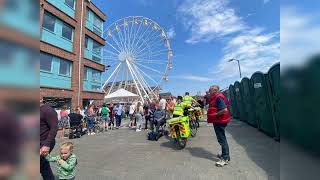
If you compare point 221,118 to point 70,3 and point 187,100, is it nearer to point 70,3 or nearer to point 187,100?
point 187,100

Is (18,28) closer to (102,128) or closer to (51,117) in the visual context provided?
(51,117)

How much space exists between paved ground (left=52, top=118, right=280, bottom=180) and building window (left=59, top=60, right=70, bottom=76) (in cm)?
1335

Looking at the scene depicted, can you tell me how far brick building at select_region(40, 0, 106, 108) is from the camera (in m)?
19.8

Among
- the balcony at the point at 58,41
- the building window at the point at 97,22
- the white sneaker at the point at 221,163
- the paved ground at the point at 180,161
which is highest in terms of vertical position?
the building window at the point at 97,22

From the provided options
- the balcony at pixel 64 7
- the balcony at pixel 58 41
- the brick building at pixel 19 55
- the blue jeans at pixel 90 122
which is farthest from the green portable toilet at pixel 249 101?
the balcony at pixel 64 7

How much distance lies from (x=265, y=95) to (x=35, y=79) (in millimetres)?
9273

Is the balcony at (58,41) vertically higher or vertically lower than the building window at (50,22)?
lower

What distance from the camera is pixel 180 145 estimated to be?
823 cm

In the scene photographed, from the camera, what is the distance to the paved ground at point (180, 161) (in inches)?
218

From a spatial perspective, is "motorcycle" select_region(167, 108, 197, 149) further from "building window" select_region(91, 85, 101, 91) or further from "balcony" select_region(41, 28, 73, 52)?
"building window" select_region(91, 85, 101, 91)

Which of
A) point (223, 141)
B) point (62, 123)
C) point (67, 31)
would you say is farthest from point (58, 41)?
point (223, 141)

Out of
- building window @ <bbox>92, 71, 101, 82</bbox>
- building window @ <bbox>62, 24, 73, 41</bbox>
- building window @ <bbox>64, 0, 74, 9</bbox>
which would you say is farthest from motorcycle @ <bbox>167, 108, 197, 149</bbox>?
building window @ <bbox>92, 71, 101, 82</bbox>

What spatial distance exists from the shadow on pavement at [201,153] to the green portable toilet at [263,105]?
8.41 ft

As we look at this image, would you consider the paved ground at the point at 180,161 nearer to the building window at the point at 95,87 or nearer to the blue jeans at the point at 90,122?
the blue jeans at the point at 90,122
